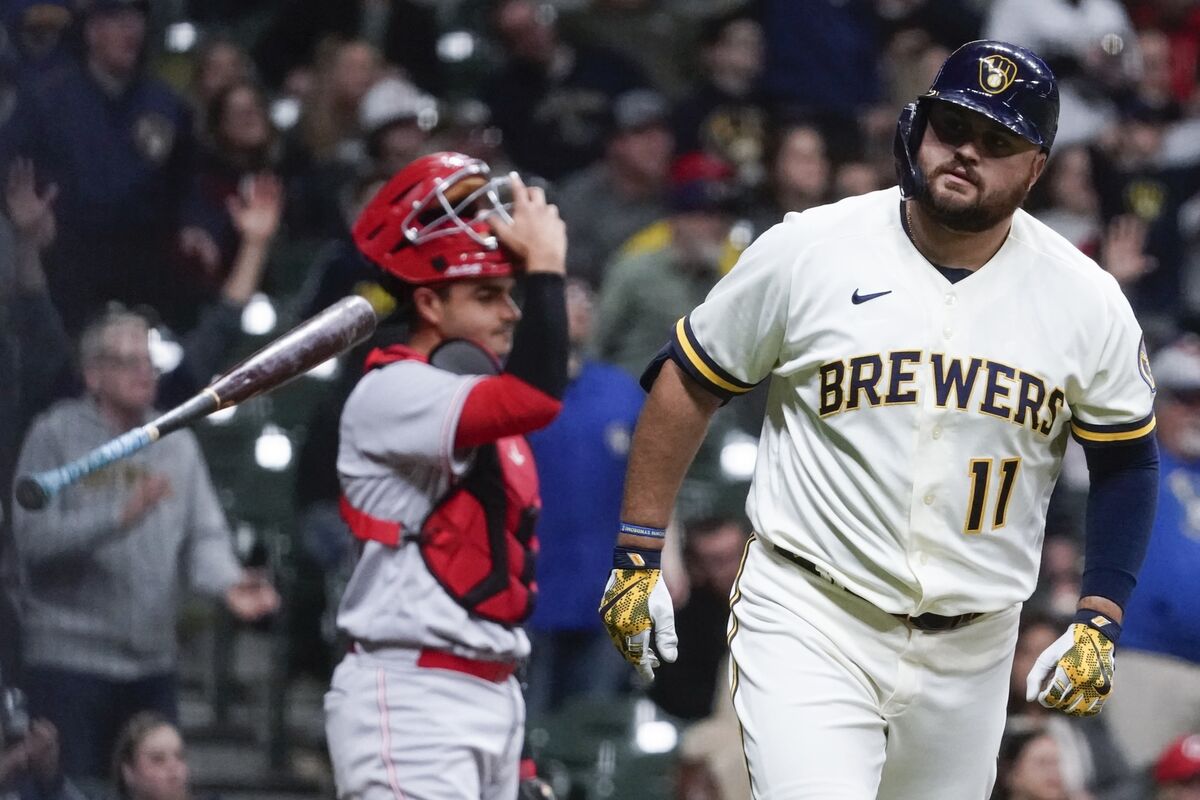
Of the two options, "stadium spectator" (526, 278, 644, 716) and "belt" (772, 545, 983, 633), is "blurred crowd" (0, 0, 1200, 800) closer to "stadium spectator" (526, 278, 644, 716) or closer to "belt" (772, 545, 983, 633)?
"stadium spectator" (526, 278, 644, 716)

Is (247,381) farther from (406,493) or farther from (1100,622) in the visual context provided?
(1100,622)

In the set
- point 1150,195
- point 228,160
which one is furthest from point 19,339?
point 1150,195

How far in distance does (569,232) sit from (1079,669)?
4.36 m

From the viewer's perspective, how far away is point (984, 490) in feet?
10.8

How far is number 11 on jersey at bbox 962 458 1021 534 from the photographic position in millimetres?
3289

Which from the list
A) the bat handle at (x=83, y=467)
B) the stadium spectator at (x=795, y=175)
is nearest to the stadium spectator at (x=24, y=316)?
the bat handle at (x=83, y=467)

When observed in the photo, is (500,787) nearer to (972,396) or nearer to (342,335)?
(342,335)

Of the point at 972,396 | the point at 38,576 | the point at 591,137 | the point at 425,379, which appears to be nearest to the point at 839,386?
the point at 972,396

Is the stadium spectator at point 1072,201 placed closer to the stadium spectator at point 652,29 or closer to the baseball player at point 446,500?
the stadium spectator at point 652,29

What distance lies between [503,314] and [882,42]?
536 cm

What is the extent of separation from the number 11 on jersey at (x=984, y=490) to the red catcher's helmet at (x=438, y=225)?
1.23m

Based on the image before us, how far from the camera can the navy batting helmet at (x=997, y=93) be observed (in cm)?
324

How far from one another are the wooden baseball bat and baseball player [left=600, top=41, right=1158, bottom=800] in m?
0.88

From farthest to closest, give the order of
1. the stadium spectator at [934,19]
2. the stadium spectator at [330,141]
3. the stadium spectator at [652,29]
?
the stadium spectator at [652,29] < the stadium spectator at [934,19] < the stadium spectator at [330,141]
